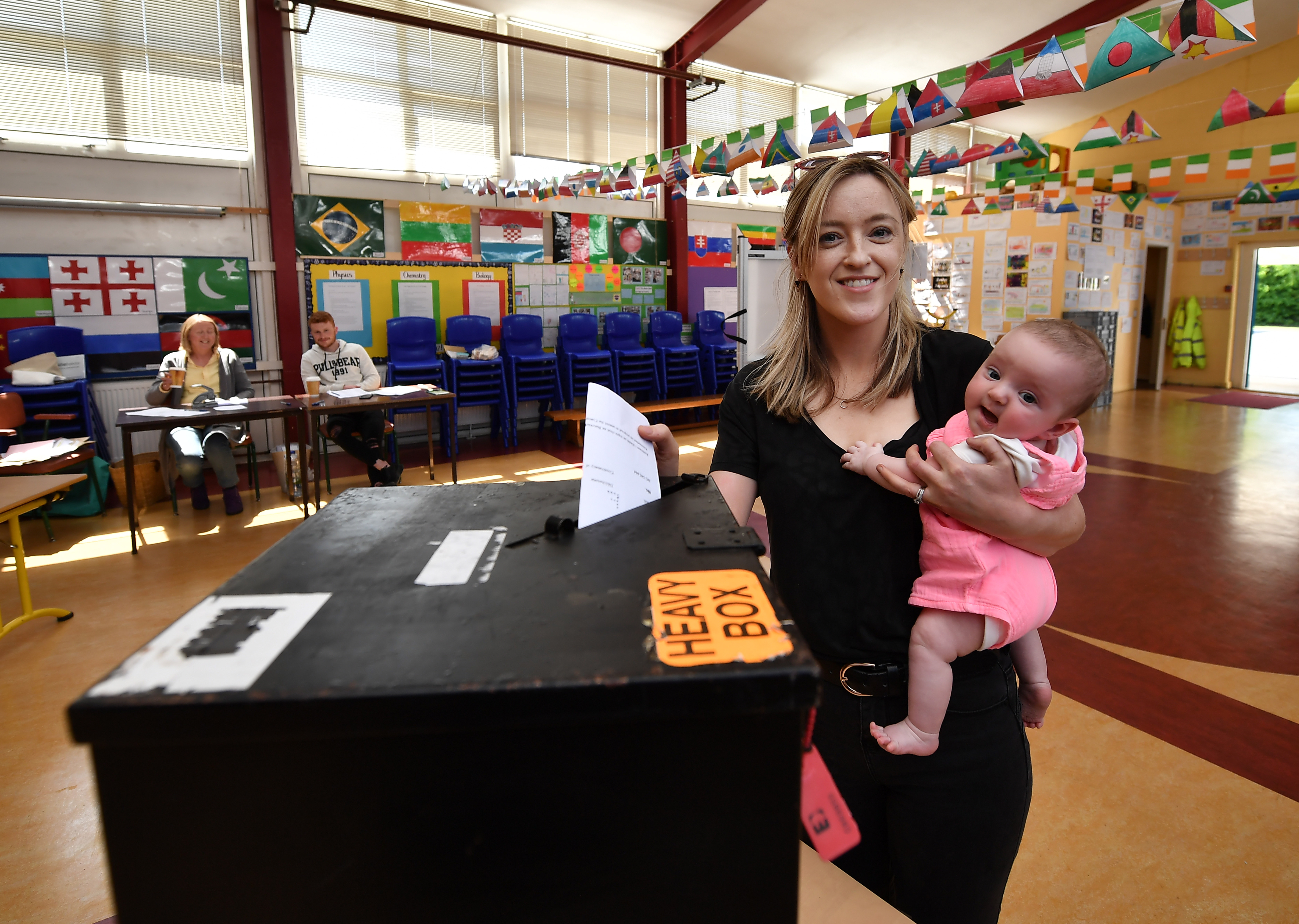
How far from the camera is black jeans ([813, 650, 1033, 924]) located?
98 cm

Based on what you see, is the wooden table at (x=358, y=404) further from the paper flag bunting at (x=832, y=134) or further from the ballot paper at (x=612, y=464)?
the ballot paper at (x=612, y=464)

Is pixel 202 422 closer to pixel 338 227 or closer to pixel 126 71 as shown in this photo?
pixel 338 227

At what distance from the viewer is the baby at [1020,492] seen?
0.97 metres

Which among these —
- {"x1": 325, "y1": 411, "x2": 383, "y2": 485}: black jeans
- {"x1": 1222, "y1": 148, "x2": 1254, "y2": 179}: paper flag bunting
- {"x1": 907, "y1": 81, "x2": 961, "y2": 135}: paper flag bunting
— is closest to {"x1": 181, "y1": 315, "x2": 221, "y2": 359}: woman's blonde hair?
{"x1": 325, "y1": 411, "x2": 383, "y2": 485}: black jeans

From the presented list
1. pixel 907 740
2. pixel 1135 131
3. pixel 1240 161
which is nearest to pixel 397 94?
pixel 1135 131

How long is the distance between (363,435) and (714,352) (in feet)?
14.2

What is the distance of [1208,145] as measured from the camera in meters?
10.2

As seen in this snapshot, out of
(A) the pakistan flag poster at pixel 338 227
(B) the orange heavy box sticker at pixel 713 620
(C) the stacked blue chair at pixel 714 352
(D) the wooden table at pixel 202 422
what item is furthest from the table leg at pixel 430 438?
(B) the orange heavy box sticker at pixel 713 620

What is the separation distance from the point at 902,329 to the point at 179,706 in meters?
1.06

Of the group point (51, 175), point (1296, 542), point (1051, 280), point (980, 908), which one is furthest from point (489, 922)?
point (1051, 280)

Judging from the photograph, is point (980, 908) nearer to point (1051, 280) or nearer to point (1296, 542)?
point (1296, 542)

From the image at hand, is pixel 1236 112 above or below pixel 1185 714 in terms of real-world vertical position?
above

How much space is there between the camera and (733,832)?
1.55 feet

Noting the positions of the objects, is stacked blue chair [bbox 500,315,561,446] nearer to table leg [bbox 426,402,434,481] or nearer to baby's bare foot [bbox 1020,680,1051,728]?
table leg [bbox 426,402,434,481]
